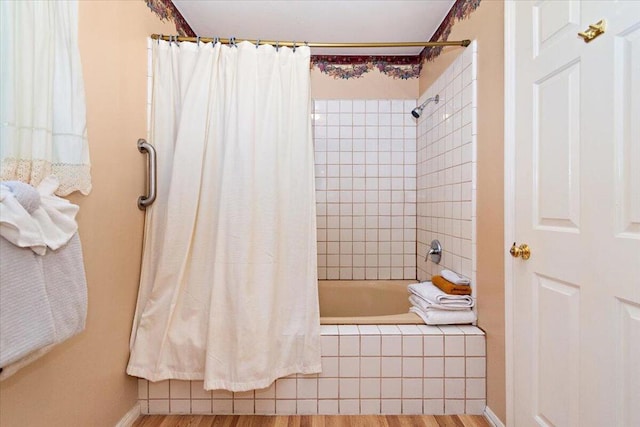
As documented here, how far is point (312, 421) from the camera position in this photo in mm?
1560

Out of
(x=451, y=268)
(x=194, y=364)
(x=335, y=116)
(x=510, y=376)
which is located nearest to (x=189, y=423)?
(x=194, y=364)

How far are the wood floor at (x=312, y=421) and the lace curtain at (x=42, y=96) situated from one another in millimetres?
1186

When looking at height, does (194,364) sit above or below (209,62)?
below

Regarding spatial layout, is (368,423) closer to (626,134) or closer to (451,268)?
(451,268)

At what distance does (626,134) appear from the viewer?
0.88m

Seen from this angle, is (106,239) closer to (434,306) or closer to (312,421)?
(312,421)

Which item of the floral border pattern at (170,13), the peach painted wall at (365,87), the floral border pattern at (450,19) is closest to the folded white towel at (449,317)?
the floral border pattern at (450,19)

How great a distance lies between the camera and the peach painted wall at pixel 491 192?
1460mm

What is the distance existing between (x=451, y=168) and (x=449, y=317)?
894 millimetres

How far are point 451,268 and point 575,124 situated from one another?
113 cm

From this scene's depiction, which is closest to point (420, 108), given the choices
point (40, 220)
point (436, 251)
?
point (436, 251)

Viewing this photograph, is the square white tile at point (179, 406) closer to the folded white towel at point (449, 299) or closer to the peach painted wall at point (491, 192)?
the folded white towel at point (449, 299)

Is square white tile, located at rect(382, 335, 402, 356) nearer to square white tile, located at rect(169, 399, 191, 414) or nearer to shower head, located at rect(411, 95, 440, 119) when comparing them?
square white tile, located at rect(169, 399, 191, 414)

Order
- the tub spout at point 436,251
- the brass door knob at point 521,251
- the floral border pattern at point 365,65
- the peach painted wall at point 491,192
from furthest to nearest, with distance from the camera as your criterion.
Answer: the floral border pattern at point 365,65, the tub spout at point 436,251, the peach painted wall at point 491,192, the brass door knob at point 521,251
